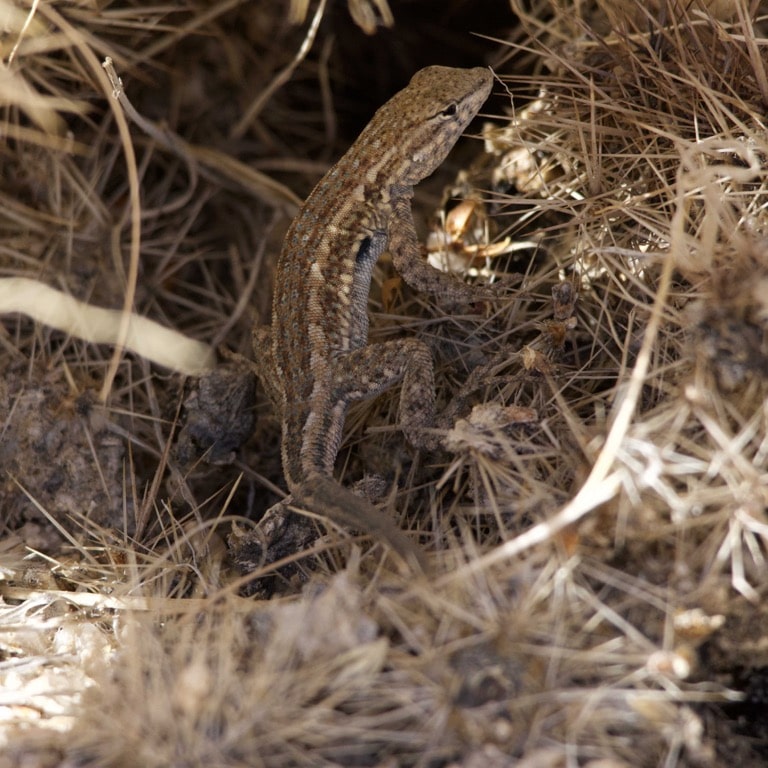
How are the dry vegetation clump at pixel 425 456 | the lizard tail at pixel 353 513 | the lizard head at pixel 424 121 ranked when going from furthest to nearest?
1. the lizard head at pixel 424 121
2. the lizard tail at pixel 353 513
3. the dry vegetation clump at pixel 425 456

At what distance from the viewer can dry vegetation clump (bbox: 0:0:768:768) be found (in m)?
→ 2.15

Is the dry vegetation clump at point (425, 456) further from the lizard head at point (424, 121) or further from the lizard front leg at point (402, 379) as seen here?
the lizard head at point (424, 121)

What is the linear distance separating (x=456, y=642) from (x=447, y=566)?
349 millimetres

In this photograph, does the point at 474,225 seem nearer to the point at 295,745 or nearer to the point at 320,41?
the point at 320,41

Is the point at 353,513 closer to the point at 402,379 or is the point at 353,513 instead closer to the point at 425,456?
the point at 425,456

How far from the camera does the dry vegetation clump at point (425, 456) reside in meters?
2.15

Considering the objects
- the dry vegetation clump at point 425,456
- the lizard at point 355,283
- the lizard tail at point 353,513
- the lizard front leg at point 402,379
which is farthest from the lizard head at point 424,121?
the lizard tail at point 353,513

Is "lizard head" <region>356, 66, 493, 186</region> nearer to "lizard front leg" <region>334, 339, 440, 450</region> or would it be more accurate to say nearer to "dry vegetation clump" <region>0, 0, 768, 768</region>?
"dry vegetation clump" <region>0, 0, 768, 768</region>

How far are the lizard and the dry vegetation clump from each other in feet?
0.74

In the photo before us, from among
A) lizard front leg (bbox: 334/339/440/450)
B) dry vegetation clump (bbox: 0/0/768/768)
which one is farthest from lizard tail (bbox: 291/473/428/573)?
lizard front leg (bbox: 334/339/440/450)

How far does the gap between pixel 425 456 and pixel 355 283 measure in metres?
0.89

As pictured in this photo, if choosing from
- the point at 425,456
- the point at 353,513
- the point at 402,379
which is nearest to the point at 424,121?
the point at 402,379

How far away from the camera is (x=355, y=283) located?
3.65m

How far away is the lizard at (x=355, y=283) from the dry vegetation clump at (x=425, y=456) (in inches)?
8.9
